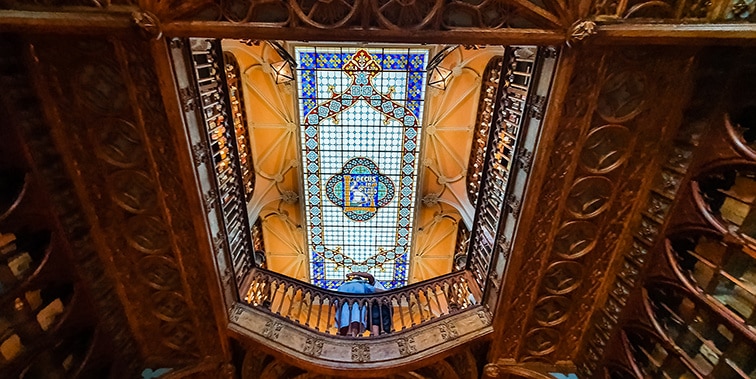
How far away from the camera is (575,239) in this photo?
5.30 meters

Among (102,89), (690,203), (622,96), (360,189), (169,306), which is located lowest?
(169,306)

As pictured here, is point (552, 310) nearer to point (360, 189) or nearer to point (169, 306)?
point (169, 306)

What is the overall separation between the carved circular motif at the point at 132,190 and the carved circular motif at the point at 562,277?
5083mm

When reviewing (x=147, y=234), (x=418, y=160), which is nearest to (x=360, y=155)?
(x=418, y=160)

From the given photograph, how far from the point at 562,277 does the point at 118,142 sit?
5.70 metres

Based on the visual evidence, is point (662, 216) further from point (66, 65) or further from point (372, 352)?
point (66, 65)

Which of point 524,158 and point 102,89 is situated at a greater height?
point 102,89

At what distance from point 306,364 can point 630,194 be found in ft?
15.7

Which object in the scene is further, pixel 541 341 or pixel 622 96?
pixel 541 341

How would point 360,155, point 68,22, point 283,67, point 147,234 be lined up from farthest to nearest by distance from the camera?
1. point 360,155
2. point 283,67
3. point 147,234
4. point 68,22

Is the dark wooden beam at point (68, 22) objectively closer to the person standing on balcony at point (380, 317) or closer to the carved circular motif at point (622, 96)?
the carved circular motif at point (622, 96)

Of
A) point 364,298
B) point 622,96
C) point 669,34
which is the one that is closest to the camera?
point 669,34

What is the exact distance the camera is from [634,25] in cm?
362

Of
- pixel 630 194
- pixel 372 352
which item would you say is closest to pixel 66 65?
pixel 372 352
